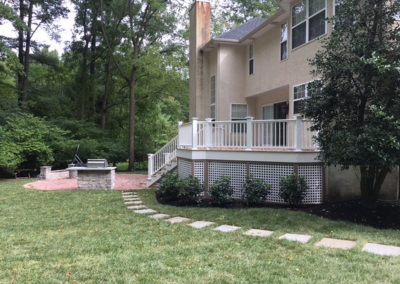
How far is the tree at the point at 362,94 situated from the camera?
5.49 m

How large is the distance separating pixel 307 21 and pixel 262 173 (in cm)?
539

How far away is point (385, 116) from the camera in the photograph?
18.0 feet

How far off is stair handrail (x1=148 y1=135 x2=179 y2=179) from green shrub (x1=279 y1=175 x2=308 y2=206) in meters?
5.22

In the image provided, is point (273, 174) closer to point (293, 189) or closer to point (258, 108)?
point (293, 189)

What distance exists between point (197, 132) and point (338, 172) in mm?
4264

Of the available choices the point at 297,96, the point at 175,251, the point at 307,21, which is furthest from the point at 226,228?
the point at 307,21

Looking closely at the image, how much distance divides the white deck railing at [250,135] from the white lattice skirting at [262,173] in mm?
507

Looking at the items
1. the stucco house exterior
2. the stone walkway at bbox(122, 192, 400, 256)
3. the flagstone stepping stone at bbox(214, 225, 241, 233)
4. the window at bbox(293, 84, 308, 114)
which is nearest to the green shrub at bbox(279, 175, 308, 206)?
the stucco house exterior

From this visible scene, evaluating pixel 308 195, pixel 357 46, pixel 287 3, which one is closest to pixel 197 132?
pixel 308 195

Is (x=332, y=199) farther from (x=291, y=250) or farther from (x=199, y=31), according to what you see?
(x=199, y=31)

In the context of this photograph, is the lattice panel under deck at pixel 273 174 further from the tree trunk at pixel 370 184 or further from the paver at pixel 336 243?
the paver at pixel 336 243

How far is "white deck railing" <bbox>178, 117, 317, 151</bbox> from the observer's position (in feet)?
25.5

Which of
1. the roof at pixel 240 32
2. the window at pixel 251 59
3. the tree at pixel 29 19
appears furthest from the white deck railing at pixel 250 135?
the tree at pixel 29 19

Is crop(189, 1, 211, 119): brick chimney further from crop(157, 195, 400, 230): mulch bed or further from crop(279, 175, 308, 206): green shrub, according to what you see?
crop(157, 195, 400, 230): mulch bed
